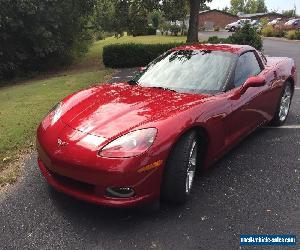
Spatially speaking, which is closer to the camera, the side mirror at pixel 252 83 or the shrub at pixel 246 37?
the side mirror at pixel 252 83

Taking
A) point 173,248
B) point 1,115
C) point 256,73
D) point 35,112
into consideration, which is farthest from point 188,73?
point 1,115

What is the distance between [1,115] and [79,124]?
16.5 feet

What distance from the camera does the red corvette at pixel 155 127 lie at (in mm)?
3416

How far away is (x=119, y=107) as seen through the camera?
4121mm

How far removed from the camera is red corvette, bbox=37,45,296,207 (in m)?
3.42

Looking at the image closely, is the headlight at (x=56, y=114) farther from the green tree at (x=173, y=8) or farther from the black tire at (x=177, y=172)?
the green tree at (x=173, y=8)

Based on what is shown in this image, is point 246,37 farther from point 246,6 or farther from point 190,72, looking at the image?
point 246,6

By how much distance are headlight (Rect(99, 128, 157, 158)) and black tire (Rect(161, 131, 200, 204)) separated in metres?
0.29

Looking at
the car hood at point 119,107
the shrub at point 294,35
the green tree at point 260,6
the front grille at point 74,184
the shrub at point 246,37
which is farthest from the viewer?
the green tree at point 260,6

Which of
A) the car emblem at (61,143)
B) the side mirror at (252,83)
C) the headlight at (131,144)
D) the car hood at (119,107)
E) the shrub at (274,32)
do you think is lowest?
the shrub at (274,32)

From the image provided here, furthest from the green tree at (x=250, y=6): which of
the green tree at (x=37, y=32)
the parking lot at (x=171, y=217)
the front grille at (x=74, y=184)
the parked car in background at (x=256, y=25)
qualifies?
the front grille at (x=74, y=184)

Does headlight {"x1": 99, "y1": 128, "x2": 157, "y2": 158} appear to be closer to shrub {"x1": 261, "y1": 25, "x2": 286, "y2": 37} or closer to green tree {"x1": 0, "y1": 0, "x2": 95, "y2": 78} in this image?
green tree {"x1": 0, "y1": 0, "x2": 95, "y2": 78}

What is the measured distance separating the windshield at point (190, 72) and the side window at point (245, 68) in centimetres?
13

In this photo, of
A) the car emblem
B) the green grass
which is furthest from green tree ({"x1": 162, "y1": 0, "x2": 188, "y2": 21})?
the car emblem
